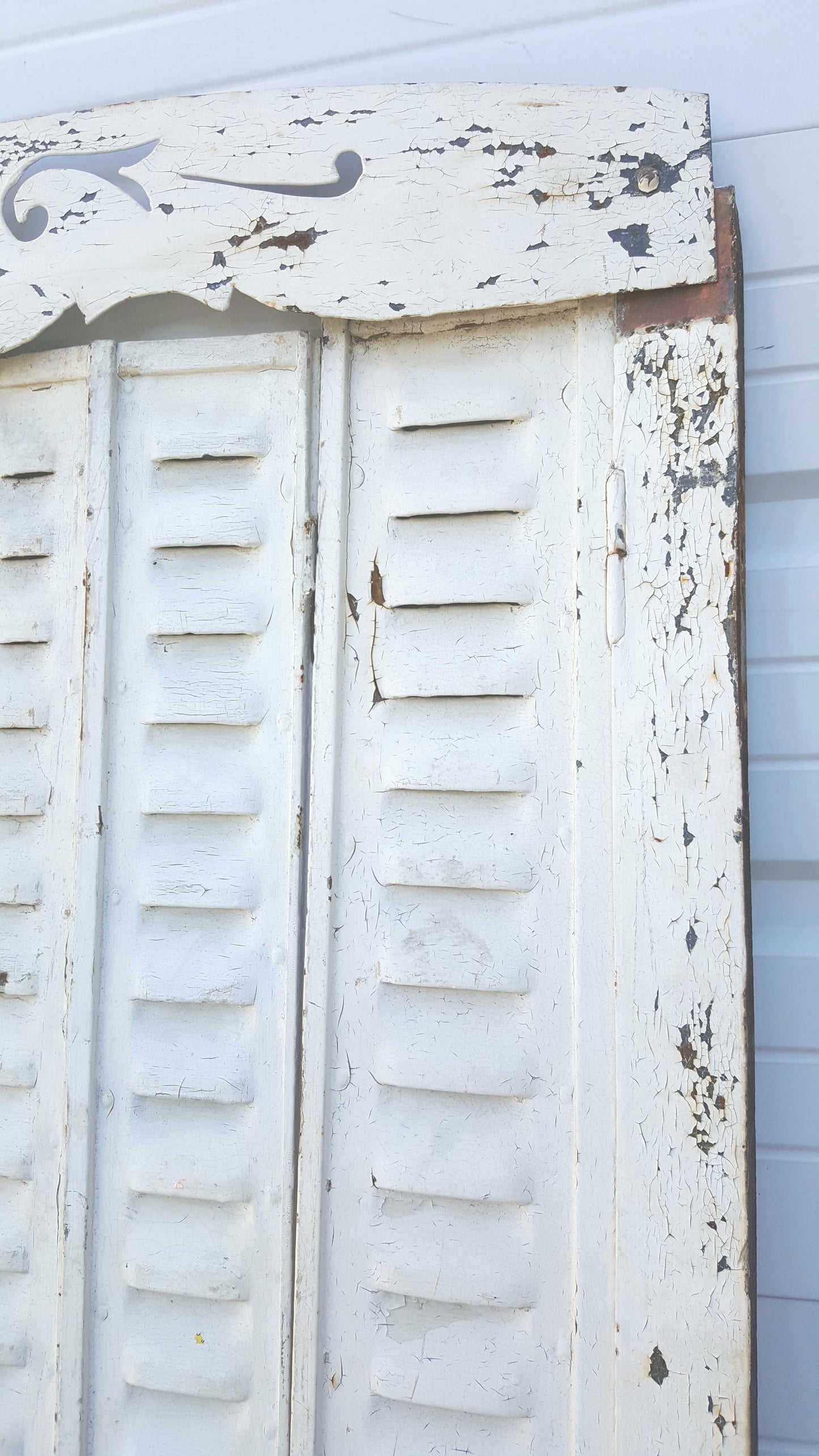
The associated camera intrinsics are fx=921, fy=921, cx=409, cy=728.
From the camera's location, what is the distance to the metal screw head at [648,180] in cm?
101

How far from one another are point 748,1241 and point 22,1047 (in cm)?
89

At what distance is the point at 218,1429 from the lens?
1.10 meters

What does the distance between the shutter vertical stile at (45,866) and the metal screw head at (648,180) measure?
685mm

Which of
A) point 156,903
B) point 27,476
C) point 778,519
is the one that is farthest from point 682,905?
point 27,476

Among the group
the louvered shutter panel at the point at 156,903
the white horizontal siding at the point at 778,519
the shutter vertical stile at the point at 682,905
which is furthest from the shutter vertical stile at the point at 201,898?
the white horizontal siding at the point at 778,519

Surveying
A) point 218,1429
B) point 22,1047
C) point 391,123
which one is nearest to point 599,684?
point 391,123

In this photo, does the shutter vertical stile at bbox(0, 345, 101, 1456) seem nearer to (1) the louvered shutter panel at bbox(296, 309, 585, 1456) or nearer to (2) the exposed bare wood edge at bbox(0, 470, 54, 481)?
(2) the exposed bare wood edge at bbox(0, 470, 54, 481)

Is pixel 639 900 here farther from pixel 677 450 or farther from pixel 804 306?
pixel 804 306

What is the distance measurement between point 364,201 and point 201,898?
859 mm

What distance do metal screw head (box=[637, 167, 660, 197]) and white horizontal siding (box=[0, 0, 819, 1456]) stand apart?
15 cm

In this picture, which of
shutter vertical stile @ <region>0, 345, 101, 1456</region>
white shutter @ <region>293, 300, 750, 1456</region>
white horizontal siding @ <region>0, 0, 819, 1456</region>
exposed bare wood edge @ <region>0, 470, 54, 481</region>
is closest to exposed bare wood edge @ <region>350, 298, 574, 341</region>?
white shutter @ <region>293, 300, 750, 1456</region>

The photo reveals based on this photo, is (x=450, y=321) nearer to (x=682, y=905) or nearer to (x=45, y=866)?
A: (x=682, y=905)

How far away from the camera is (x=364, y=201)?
108cm

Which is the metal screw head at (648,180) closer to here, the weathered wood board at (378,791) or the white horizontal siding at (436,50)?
the weathered wood board at (378,791)
